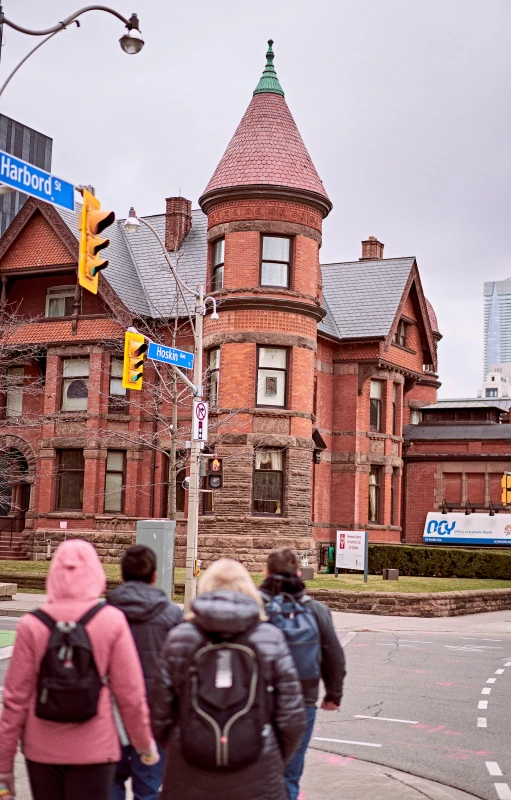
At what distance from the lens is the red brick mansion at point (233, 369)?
3206cm

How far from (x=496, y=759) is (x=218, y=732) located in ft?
20.5

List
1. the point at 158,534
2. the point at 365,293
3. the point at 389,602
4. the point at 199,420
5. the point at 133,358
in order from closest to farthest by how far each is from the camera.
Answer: the point at 158,534 < the point at 133,358 < the point at 199,420 < the point at 389,602 < the point at 365,293

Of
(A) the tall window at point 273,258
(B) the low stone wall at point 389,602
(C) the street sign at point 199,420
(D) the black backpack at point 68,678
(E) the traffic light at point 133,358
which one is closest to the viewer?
(D) the black backpack at point 68,678

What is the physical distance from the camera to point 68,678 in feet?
15.1

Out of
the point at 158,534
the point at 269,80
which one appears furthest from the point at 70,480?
the point at 158,534

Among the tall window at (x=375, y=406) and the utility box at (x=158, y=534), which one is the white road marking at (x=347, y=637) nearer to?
the utility box at (x=158, y=534)

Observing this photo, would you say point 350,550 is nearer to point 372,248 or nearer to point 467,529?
point 467,529

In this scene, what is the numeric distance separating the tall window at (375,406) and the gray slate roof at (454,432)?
11.1 feet

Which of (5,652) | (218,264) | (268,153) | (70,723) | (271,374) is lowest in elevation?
(5,652)

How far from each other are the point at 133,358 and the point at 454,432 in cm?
2610

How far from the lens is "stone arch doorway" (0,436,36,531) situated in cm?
3747

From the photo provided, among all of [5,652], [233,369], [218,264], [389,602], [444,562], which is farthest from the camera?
[444,562]

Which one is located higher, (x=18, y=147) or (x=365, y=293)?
(x=18, y=147)

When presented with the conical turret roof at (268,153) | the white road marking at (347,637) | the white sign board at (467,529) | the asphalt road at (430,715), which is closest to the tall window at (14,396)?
the conical turret roof at (268,153)
